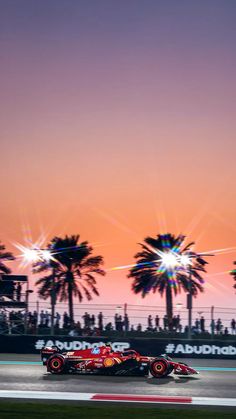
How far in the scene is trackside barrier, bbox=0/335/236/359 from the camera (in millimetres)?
29500

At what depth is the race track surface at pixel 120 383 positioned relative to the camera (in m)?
17.5

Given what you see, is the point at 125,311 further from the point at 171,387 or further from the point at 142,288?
the point at 142,288

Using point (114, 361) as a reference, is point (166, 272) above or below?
above

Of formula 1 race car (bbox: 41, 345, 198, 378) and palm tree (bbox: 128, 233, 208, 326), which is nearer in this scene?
formula 1 race car (bbox: 41, 345, 198, 378)

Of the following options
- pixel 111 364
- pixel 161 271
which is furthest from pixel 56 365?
pixel 161 271

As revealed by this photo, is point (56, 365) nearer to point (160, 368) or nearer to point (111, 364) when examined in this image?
point (111, 364)

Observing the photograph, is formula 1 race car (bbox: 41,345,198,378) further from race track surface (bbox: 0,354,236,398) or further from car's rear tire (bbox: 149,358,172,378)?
race track surface (bbox: 0,354,236,398)

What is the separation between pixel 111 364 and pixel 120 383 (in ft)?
5.48

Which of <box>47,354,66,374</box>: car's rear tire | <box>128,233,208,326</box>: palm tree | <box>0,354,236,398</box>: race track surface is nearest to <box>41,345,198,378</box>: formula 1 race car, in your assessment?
<box>47,354,66,374</box>: car's rear tire

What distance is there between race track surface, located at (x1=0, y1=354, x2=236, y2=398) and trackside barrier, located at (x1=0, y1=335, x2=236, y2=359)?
590 cm

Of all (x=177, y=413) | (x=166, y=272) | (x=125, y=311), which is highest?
(x=166, y=272)

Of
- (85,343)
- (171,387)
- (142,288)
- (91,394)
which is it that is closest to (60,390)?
(91,394)

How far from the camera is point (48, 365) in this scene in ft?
69.3

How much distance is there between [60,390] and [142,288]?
37.1 m
